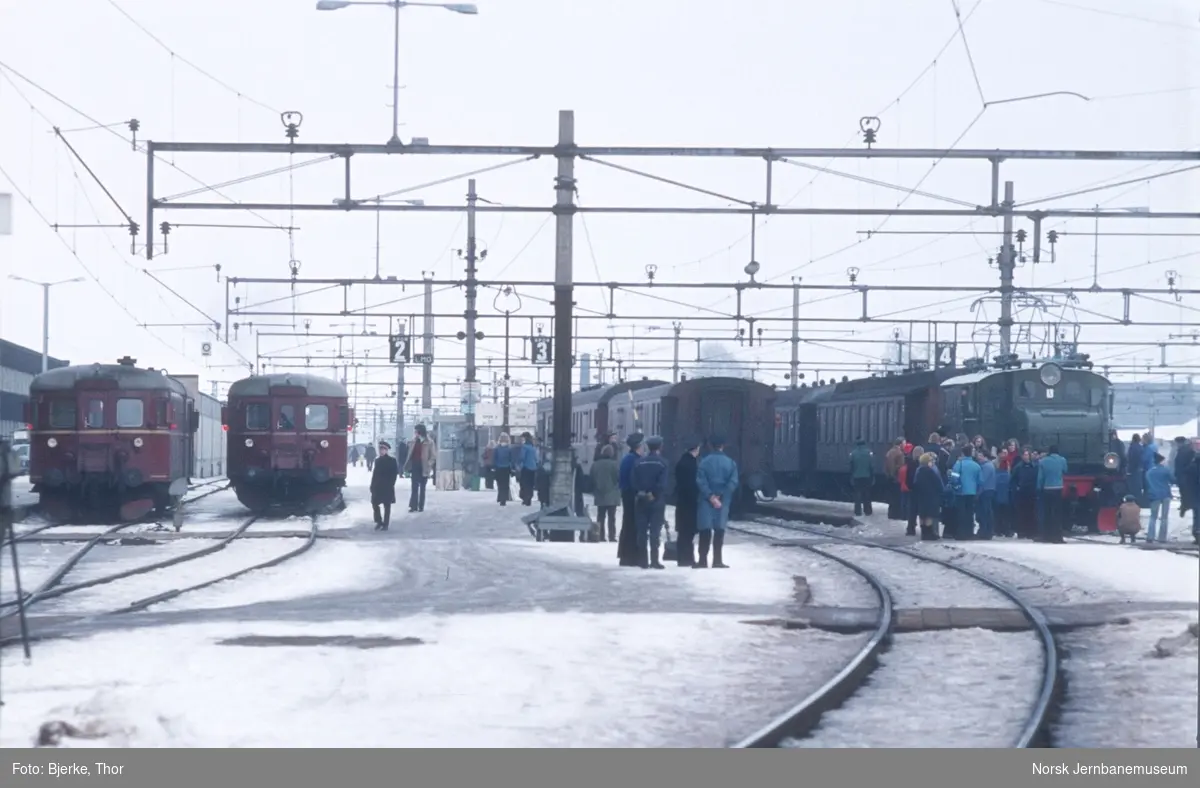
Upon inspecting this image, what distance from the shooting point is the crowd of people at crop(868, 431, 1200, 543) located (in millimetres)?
28453

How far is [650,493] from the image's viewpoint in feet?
72.3

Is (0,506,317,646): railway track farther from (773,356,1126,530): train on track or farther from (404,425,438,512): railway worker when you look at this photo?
(773,356,1126,530): train on track

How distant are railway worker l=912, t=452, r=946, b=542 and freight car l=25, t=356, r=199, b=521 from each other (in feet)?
45.5

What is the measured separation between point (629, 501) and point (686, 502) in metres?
0.76

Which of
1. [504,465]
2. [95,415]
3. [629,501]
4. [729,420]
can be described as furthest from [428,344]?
[629,501]

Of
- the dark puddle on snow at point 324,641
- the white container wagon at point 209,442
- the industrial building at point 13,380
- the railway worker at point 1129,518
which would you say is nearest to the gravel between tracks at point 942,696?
the dark puddle on snow at point 324,641

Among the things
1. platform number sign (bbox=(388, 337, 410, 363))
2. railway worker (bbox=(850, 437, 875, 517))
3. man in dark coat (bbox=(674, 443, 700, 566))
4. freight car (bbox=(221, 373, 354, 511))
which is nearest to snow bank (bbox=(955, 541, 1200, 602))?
man in dark coat (bbox=(674, 443, 700, 566))

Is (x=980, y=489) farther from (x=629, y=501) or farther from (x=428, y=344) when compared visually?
(x=428, y=344)

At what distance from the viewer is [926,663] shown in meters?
14.3

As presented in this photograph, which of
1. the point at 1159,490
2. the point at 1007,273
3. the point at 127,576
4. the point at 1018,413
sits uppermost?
the point at 1007,273

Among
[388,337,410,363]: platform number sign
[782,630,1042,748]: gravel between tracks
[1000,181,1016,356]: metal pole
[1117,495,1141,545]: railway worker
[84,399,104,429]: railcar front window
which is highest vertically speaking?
[1000,181,1016,356]: metal pole

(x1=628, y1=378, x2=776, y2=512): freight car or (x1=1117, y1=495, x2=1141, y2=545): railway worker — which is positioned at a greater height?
(x1=628, y1=378, x2=776, y2=512): freight car

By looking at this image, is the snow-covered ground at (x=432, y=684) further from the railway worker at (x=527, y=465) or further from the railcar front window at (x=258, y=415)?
the railway worker at (x=527, y=465)
